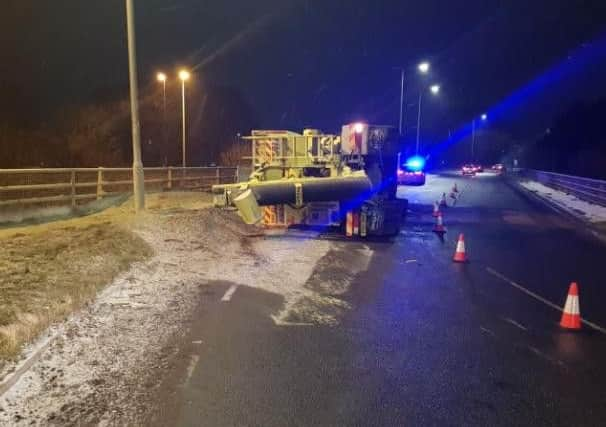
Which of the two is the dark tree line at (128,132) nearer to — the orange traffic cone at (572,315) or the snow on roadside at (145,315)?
the snow on roadside at (145,315)

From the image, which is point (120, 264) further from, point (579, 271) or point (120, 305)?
point (579, 271)

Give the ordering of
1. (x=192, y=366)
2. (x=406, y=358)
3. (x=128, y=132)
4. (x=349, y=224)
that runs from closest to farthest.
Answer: (x=192, y=366), (x=406, y=358), (x=349, y=224), (x=128, y=132)

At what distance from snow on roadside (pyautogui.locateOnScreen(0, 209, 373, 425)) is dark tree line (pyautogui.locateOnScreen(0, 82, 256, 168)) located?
871 inches

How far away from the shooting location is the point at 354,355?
5.56m

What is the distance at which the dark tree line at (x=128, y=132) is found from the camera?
116ft

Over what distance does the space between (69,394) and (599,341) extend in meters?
5.56

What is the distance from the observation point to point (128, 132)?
51.8m

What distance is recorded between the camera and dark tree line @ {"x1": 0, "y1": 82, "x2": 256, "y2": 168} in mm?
35281

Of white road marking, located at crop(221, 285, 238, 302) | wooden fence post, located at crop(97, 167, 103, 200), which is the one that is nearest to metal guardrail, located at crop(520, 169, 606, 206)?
white road marking, located at crop(221, 285, 238, 302)

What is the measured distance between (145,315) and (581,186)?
86.7ft

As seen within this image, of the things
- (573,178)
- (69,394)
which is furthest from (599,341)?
(573,178)

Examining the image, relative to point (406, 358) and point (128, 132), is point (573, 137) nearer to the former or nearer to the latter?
point (128, 132)

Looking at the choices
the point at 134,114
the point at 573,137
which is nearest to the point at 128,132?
the point at 134,114

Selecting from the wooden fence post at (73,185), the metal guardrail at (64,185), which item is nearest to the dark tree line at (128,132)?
the metal guardrail at (64,185)
